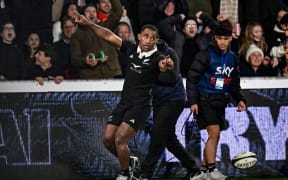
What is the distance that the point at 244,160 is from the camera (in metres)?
10.9

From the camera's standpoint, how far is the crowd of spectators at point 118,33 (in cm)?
1116

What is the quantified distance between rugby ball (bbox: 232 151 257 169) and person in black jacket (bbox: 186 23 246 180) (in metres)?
0.26

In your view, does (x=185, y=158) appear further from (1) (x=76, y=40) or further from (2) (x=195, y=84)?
(1) (x=76, y=40)

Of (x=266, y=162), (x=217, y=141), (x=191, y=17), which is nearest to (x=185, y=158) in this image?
(x=217, y=141)

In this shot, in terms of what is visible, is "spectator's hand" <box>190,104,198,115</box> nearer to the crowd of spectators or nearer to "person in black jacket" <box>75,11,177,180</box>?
"person in black jacket" <box>75,11,177,180</box>

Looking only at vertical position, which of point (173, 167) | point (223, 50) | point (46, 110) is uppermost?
point (223, 50)

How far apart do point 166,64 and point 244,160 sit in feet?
5.77

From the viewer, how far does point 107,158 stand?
11.2 meters

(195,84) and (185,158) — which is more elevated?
(195,84)

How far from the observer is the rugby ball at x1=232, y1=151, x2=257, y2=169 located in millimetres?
10898

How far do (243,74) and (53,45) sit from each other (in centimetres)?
248

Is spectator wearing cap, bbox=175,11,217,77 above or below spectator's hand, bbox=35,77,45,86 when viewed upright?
above

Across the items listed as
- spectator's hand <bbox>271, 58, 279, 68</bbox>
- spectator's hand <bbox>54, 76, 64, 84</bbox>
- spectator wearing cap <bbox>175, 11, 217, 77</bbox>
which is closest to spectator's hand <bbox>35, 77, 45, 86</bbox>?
spectator's hand <bbox>54, 76, 64, 84</bbox>

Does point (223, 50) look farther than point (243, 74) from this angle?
No
